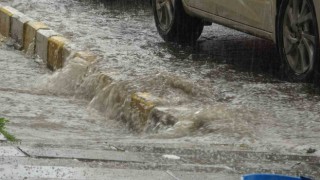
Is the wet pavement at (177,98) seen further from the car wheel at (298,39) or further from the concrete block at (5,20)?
the concrete block at (5,20)

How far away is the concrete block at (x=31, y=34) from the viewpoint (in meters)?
10.8

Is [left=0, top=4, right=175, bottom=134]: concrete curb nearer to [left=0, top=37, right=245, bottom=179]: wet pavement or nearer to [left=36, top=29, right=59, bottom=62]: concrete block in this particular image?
[left=36, top=29, right=59, bottom=62]: concrete block

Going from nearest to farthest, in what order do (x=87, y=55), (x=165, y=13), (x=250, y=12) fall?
(x=250, y=12), (x=87, y=55), (x=165, y=13)

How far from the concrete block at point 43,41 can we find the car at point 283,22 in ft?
5.37

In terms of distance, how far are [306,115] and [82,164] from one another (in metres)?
2.16

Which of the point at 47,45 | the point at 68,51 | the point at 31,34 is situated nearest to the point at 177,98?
the point at 68,51

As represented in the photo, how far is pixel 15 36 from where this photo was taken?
37.9 feet

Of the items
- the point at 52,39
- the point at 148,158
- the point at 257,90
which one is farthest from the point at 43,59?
the point at 148,158

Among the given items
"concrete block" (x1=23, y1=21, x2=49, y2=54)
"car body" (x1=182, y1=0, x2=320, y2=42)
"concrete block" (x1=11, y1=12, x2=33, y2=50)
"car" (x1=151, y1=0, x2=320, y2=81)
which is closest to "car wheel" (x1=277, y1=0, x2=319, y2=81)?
"car" (x1=151, y1=0, x2=320, y2=81)

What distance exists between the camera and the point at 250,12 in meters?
8.22

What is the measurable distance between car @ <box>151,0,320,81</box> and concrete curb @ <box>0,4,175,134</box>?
1.18 meters

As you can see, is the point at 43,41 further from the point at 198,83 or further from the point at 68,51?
the point at 198,83

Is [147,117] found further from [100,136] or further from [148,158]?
[148,158]

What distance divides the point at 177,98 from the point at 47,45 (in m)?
3.33
